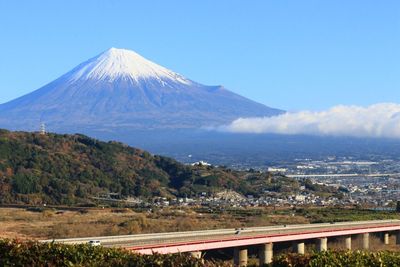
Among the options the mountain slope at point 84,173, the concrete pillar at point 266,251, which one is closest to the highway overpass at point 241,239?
the concrete pillar at point 266,251

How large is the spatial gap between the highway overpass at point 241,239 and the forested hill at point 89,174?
33.0 metres

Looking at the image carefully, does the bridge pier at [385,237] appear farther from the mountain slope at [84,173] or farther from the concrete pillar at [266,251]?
the mountain slope at [84,173]

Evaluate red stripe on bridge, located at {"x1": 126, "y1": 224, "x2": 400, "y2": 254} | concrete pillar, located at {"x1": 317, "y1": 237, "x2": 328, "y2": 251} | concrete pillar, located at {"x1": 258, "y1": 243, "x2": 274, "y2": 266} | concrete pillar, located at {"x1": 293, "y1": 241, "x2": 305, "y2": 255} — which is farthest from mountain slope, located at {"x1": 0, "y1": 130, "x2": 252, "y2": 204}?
concrete pillar, located at {"x1": 258, "y1": 243, "x2": 274, "y2": 266}

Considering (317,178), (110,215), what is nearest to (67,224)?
(110,215)

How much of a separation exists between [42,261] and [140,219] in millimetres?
35912

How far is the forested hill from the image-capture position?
78.2m

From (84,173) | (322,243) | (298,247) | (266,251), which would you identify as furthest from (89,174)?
(266,251)

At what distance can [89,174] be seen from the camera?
85875mm

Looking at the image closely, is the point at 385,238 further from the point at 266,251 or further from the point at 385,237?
the point at 266,251

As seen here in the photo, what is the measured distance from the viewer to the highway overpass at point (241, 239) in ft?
113

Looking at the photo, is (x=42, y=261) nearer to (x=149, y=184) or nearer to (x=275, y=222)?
(x=275, y=222)

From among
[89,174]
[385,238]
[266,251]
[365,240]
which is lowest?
[385,238]

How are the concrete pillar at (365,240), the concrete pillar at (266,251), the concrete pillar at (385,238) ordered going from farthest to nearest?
the concrete pillar at (385,238) < the concrete pillar at (365,240) < the concrete pillar at (266,251)

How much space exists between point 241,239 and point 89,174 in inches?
1886
